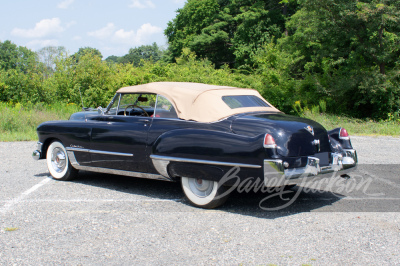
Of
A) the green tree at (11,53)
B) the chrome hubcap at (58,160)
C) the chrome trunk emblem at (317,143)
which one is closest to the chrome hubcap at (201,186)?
the chrome trunk emblem at (317,143)

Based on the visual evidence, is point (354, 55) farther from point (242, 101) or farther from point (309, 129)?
point (309, 129)

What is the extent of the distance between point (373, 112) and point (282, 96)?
17.0 ft

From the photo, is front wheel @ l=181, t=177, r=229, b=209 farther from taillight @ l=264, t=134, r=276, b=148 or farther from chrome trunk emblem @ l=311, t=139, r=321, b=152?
chrome trunk emblem @ l=311, t=139, r=321, b=152

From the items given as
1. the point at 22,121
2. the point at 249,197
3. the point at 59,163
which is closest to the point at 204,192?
the point at 249,197

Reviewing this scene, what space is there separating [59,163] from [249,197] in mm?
3270

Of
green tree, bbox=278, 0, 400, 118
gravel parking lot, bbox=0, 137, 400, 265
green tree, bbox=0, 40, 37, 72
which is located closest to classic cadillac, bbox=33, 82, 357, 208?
gravel parking lot, bbox=0, 137, 400, 265

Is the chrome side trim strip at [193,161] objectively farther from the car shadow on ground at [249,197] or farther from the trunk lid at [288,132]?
the car shadow on ground at [249,197]

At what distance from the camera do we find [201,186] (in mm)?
5102

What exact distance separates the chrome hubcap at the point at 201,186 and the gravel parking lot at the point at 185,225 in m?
0.21

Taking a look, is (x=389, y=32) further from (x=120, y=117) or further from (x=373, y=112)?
(x=120, y=117)

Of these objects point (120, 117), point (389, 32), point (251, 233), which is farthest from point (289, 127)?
point (389, 32)

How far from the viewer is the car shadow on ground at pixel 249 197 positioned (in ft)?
16.4

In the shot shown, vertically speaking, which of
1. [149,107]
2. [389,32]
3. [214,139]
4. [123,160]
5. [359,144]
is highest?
[389,32]

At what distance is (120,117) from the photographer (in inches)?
237
